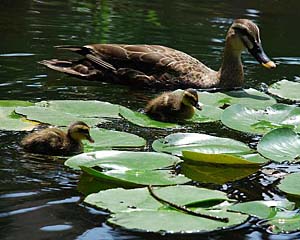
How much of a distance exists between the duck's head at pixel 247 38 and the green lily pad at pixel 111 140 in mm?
2398

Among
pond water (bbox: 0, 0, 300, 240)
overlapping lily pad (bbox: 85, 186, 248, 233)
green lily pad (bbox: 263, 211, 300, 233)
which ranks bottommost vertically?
pond water (bbox: 0, 0, 300, 240)

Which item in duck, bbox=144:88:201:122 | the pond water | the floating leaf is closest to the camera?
the pond water

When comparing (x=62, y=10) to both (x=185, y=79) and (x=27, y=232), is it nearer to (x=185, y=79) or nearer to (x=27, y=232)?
(x=185, y=79)

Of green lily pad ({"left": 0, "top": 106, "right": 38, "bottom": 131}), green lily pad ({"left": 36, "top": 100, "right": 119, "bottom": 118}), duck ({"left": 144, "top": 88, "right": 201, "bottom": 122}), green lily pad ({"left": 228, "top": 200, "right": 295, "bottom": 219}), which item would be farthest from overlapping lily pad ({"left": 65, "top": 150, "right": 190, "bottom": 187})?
duck ({"left": 144, "top": 88, "right": 201, "bottom": 122})

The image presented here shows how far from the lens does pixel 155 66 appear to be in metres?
7.22

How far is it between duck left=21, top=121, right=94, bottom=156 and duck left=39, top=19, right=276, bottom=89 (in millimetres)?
2373

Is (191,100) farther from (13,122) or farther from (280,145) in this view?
(13,122)

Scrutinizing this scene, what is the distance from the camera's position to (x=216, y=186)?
4.44 meters

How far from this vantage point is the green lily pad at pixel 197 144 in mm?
4840

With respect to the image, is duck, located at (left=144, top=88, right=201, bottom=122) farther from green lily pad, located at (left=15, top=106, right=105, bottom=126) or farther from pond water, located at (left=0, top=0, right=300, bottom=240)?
green lily pad, located at (left=15, top=106, right=105, bottom=126)

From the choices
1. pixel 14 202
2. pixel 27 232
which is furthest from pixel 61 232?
pixel 14 202

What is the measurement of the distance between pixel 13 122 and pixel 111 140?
68 centimetres

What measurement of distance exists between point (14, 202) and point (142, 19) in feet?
21.2

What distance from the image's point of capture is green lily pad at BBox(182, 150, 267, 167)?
15.2 ft
